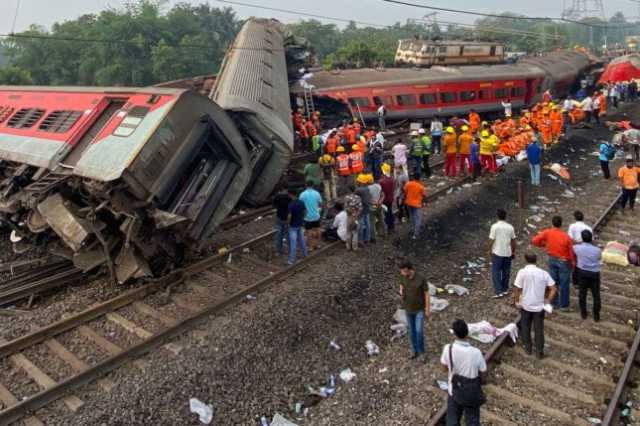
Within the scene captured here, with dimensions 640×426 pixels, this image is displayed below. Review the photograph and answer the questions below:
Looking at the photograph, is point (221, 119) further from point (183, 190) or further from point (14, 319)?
point (14, 319)

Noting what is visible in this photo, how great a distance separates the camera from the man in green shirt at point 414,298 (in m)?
6.80

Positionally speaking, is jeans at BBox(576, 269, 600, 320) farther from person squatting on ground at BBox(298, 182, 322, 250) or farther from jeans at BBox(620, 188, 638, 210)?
jeans at BBox(620, 188, 638, 210)

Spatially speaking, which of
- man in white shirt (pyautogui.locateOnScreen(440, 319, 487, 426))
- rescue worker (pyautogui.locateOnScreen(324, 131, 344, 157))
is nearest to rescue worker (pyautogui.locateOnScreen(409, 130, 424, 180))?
rescue worker (pyautogui.locateOnScreen(324, 131, 344, 157))

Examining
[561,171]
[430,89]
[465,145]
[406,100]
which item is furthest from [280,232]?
[430,89]

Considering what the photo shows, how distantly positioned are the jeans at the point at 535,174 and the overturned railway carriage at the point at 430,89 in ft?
26.6

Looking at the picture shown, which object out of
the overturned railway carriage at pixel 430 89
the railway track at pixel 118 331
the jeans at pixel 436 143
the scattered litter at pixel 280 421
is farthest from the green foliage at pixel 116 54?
the scattered litter at pixel 280 421

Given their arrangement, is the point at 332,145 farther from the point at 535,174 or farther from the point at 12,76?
the point at 12,76

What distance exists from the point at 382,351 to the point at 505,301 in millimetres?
2434

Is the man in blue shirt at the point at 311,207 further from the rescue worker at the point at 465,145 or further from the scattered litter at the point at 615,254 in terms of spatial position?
the rescue worker at the point at 465,145

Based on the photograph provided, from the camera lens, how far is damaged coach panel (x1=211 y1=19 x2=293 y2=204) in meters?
10.5

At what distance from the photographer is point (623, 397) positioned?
6.05 m

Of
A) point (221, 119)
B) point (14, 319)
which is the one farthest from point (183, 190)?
point (14, 319)

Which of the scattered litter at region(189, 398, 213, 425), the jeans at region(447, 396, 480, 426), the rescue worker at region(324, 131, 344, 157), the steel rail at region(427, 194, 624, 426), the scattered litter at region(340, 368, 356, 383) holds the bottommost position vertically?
the scattered litter at region(340, 368, 356, 383)

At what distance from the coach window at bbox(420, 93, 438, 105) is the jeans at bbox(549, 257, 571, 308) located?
1519 centimetres
